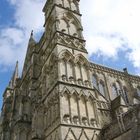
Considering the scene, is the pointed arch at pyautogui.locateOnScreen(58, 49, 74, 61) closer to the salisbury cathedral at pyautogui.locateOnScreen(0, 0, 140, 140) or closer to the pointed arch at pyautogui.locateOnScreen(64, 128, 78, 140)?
the salisbury cathedral at pyautogui.locateOnScreen(0, 0, 140, 140)

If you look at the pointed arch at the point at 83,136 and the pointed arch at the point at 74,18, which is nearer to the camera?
the pointed arch at the point at 83,136

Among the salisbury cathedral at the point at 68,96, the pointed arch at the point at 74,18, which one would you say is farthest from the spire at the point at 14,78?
the pointed arch at the point at 74,18

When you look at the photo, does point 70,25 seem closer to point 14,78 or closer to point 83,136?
point 83,136

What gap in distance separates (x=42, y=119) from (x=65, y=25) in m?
8.53

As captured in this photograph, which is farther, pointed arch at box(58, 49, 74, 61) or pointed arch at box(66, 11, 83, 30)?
pointed arch at box(66, 11, 83, 30)

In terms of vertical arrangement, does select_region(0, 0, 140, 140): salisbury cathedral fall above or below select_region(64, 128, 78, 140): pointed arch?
above

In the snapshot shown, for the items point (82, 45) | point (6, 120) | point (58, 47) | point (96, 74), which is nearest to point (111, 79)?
point (96, 74)

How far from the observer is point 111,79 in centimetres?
2766

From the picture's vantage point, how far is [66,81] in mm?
17312

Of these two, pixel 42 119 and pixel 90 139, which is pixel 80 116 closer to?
pixel 90 139

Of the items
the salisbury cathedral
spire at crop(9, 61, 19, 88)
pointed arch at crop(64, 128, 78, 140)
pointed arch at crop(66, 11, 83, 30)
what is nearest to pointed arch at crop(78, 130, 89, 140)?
the salisbury cathedral

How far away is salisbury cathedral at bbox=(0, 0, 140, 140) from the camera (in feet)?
49.8

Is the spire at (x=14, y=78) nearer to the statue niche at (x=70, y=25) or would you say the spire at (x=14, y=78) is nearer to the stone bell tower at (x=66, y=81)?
the stone bell tower at (x=66, y=81)

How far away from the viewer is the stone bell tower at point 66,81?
15.5m
